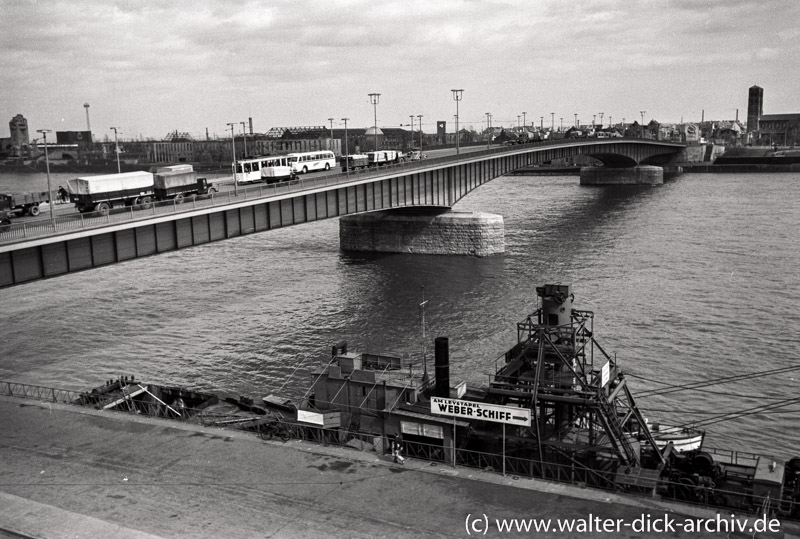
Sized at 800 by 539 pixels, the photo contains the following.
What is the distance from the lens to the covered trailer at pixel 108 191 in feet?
148

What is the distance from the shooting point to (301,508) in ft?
65.5

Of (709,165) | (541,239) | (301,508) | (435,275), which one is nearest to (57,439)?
(301,508)

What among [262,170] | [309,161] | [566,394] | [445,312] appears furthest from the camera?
[309,161]

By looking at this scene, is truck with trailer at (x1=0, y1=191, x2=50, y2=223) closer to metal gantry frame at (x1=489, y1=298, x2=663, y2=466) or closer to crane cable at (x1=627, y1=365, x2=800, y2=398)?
metal gantry frame at (x1=489, y1=298, x2=663, y2=466)

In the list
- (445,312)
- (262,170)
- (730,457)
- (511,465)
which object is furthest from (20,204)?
(730,457)

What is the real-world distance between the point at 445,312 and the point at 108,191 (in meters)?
21.9

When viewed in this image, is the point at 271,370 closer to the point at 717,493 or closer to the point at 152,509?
the point at 152,509

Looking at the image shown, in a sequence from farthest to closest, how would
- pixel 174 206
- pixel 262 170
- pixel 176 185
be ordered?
pixel 262 170, pixel 176 185, pixel 174 206

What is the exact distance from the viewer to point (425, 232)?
7425 centimetres

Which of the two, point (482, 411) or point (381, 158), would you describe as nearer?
Answer: point (482, 411)

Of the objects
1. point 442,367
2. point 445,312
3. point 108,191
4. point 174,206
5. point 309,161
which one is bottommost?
point 445,312

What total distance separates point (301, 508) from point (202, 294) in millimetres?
39449

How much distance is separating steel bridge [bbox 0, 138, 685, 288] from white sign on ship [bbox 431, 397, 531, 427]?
21.8m

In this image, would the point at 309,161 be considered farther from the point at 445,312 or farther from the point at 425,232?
the point at 445,312
